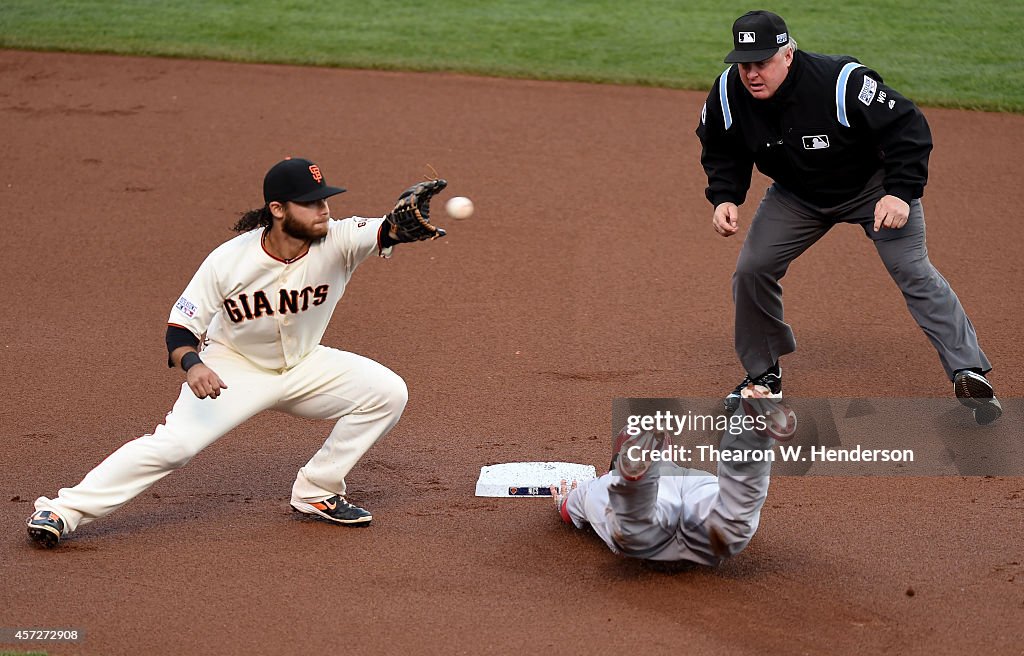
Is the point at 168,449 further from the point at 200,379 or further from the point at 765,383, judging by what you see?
the point at 765,383

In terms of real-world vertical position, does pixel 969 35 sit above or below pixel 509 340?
above

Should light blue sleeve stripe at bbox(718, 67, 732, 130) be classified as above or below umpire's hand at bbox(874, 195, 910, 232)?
above

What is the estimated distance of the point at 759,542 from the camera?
467 cm

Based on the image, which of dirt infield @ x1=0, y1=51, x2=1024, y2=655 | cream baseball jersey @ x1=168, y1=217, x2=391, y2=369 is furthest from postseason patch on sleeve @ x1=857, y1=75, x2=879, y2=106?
cream baseball jersey @ x1=168, y1=217, x2=391, y2=369

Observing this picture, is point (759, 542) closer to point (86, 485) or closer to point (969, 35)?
point (86, 485)

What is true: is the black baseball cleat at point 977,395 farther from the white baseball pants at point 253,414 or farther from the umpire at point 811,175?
the white baseball pants at point 253,414

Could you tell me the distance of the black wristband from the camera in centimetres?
457

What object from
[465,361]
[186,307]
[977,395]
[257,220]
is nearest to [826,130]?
[977,395]

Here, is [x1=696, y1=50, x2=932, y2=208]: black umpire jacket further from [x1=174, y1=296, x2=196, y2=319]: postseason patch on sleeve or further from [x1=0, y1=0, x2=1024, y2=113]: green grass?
[x1=0, y1=0, x2=1024, y2=113]: green grass

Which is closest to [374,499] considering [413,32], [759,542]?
[759,542]

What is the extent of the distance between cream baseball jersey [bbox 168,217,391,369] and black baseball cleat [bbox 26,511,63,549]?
0.84 meters

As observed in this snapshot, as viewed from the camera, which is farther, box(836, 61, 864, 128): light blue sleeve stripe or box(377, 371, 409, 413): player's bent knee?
box(836, 61, 864, 128): light blue sleeve stripe

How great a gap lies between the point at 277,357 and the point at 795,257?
7.89 ft

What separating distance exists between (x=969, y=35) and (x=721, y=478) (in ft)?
29.0
